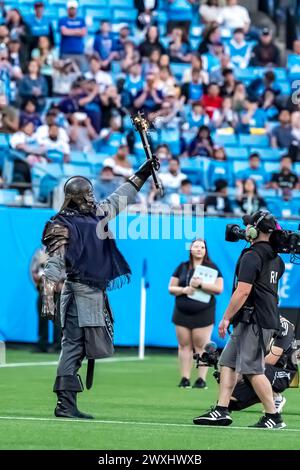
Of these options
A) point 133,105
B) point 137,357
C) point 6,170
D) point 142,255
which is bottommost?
point 137,357

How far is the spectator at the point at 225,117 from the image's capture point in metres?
27.7

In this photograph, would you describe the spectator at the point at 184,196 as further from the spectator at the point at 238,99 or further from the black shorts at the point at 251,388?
the black shorts at the point at 251,388

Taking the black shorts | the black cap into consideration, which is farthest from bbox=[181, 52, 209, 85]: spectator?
the black cap

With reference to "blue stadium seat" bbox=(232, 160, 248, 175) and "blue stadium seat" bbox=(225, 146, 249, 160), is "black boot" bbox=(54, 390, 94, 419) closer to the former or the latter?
"blue stadium seat" bbox=(232, 160, 248, 175)

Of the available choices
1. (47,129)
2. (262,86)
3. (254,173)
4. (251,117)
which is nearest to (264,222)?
(47,129)

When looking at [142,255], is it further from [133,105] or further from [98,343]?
[98,343]

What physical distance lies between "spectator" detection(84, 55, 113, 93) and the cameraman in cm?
1569

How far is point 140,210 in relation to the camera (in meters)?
22.0

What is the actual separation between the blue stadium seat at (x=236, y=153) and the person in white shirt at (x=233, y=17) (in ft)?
14.7

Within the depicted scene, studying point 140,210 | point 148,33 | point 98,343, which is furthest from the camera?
point 148,33

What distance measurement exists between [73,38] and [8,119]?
12.3 feet
